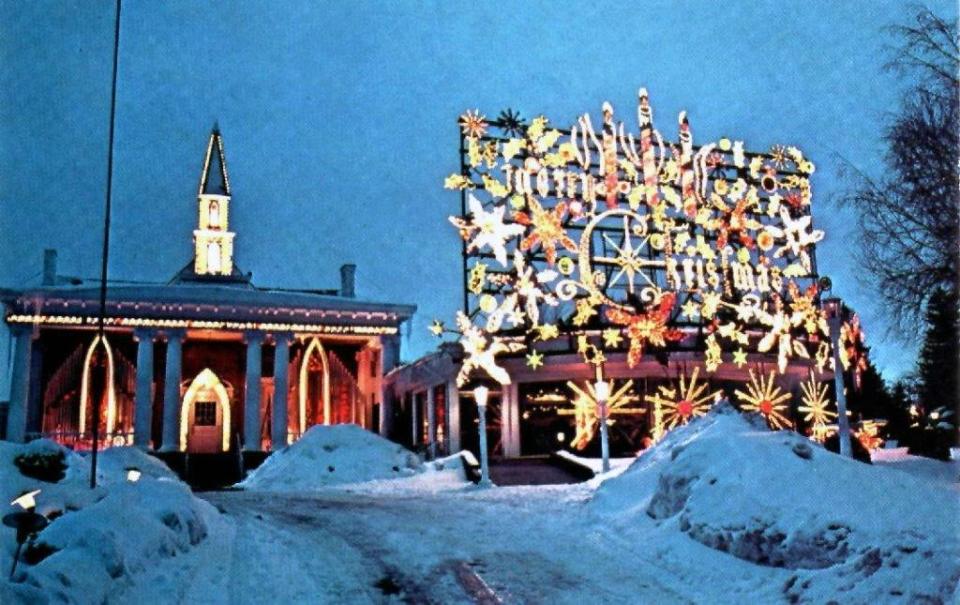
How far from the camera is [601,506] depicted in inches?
728

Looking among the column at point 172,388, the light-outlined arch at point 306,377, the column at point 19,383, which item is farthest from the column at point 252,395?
the column at point 19,383

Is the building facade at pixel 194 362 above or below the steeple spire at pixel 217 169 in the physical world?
below

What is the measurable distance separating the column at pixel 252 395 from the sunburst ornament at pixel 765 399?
2227cm

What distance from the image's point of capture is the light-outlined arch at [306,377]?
4528cm

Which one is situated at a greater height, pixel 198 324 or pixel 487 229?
pixel 487 229

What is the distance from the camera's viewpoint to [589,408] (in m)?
36.2

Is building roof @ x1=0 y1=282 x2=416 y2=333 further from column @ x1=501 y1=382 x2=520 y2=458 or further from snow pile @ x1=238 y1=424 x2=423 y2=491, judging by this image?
snow pile @ x1=238 y1=424 x2=423 y2=491

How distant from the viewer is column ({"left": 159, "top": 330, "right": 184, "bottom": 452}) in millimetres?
41062

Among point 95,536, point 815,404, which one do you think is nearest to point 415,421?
point 815,404

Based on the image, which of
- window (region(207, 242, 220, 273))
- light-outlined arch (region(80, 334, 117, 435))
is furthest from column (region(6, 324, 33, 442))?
window (region(207, 242, 220, 273))

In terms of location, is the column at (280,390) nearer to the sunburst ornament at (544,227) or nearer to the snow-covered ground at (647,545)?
the sunburst ornament at (544,227)

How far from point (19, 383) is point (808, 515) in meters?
36.7

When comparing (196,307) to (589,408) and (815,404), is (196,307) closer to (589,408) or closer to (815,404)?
(589,408)

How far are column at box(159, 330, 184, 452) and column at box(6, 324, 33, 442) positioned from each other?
5848 millimetres
